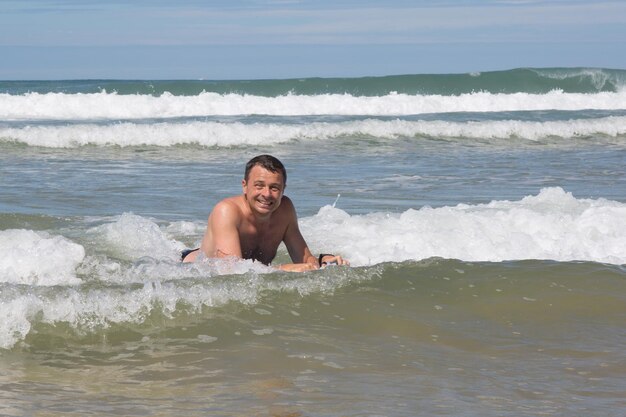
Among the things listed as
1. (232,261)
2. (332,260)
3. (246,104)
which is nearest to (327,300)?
(332,260)

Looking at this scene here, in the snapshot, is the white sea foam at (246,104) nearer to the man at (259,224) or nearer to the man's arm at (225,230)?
the man at (259,224)

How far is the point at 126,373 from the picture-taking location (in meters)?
4.57

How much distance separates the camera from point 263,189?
6270 millimetres

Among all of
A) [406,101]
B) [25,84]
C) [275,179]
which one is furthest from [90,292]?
[25,84]

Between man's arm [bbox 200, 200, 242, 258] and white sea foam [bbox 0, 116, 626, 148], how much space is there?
1380cm

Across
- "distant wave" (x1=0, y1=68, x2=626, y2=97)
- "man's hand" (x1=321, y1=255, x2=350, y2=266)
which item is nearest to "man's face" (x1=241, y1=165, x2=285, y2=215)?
"man's hand" (x1=321, y1=255, x2=350, y2=266)

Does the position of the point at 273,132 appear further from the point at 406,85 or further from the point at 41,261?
the point at 406,85

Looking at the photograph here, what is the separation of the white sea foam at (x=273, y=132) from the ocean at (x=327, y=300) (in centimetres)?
472

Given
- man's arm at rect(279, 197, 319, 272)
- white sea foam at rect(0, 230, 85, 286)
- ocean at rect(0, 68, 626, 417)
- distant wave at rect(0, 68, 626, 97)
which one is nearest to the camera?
ocean at rect(0, 68, 626, 417)

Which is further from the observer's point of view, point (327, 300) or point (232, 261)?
point (232, 261)

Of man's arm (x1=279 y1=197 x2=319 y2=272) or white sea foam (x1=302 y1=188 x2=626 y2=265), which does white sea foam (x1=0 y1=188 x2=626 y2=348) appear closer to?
white sea foam (x1=302 y1=188 x2=626 y2=265)

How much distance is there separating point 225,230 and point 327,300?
92 centimetres

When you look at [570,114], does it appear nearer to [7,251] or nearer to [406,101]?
[406,101]

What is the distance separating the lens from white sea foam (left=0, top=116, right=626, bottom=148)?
1997 cm
